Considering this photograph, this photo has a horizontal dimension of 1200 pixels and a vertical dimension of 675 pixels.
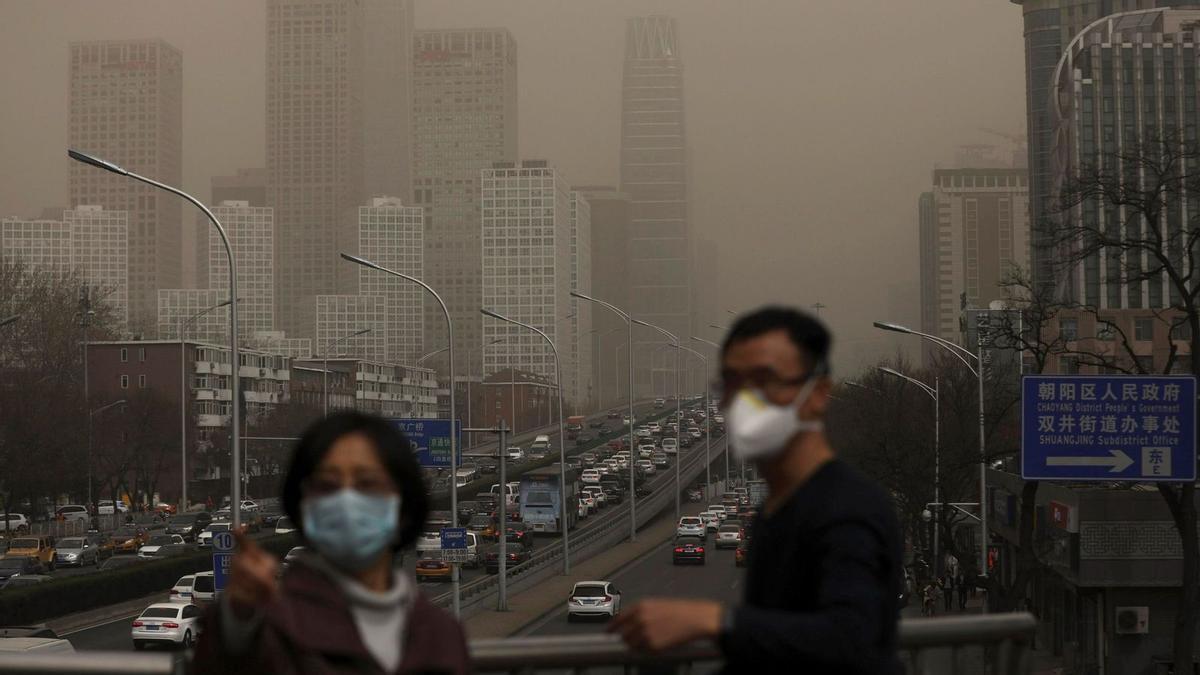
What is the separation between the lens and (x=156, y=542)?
189 ft

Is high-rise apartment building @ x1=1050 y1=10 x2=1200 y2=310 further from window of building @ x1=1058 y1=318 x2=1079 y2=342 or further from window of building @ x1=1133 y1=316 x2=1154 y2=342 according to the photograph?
window of building @ x1=1058 y1=318 x2=1079 y2=342

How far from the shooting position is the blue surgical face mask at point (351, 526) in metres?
3.26

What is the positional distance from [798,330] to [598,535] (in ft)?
222

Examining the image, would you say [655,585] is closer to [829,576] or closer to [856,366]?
[856,366]

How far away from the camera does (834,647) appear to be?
10.8 feet

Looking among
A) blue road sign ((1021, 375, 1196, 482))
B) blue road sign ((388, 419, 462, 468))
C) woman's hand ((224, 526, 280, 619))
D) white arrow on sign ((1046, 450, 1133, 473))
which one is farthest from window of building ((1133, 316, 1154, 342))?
woman's hand ((224, 526, 280, 619))

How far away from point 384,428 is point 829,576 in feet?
3.39

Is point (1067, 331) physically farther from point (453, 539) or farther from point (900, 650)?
point (900, 650)

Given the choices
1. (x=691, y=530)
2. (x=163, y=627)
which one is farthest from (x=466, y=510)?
(x=163, y=627)

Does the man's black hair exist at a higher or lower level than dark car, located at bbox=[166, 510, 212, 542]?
higher

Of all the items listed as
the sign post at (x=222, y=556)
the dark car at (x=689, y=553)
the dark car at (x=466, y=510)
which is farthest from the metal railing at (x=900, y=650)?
the dark car at (x=466, y=510)

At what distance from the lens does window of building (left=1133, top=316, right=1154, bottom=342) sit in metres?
118

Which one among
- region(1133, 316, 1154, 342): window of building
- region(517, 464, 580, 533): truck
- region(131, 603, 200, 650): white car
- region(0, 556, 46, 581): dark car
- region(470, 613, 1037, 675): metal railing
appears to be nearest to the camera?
region(470, 613, 1037, 675): metal railing

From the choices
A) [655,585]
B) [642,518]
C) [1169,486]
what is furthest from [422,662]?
[642,518]
